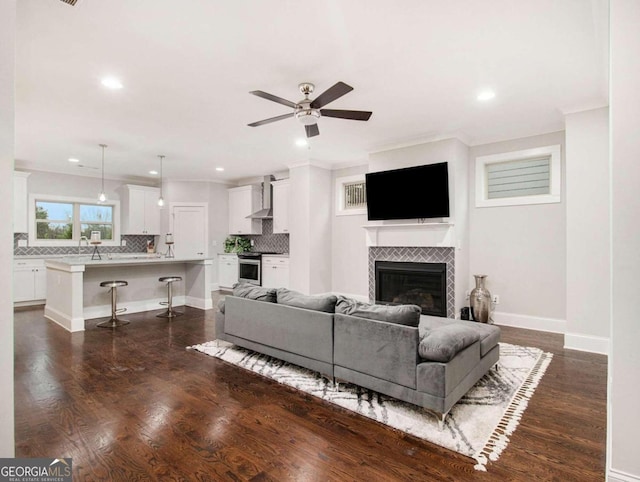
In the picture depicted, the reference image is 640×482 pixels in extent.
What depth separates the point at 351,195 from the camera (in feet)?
23.4

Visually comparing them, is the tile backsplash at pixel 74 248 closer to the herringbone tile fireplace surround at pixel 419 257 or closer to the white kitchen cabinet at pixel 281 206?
the white kitchen cabinet at pixel 281 206

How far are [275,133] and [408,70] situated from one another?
2.46 meters

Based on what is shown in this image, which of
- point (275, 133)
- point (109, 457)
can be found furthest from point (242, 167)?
point (109, 457)

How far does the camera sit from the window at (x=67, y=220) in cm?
731

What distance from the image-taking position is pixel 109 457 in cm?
204

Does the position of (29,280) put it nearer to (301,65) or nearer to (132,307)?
(132,307)

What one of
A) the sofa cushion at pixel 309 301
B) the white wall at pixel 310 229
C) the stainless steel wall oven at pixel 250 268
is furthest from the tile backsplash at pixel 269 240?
the sofa cushion at pixel 309 301

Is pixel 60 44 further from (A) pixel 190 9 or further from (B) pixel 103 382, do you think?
(B) pixel 103 382

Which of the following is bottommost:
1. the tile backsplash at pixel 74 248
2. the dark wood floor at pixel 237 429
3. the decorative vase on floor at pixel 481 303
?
the dark wood floor at pixel 237 429

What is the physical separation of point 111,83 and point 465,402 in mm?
4395

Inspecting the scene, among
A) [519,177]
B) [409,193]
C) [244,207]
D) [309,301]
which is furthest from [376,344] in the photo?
[244,207]

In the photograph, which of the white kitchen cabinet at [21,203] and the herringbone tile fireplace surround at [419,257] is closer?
the herringbone tile fireplace surround at [419,257]

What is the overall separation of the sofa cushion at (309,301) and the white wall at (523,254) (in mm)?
3397

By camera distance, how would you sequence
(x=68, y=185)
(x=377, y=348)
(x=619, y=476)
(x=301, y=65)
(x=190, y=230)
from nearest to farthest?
(x=619, y=476) < (x=377, y=348) < (x=301, y=65) < (x=68, y=185) < (x=190, y=230)
